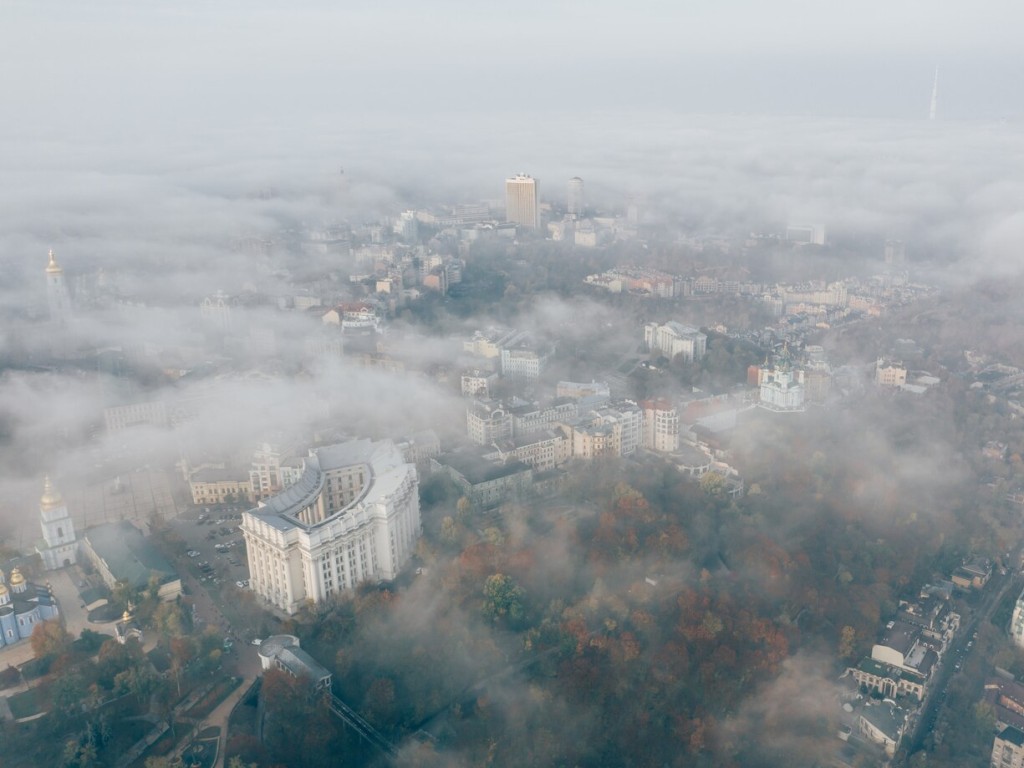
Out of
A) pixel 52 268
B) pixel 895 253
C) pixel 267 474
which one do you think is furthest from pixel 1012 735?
pixel 895 253

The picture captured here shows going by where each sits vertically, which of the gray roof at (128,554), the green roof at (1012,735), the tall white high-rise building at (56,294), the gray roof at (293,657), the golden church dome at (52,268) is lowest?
the green roof at (1012,735)

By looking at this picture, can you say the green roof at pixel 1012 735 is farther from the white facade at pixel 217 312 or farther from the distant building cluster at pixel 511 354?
the white facade at pixel 217 312

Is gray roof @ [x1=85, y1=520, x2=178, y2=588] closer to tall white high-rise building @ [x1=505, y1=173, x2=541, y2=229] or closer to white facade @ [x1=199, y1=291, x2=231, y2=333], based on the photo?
white facade @ [x1=199, y1=291, x2=231, y2=333]

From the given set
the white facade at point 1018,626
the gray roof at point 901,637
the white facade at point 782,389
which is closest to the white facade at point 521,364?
the white facade at point 782,389

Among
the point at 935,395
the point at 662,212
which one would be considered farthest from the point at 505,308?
the point at 662,212

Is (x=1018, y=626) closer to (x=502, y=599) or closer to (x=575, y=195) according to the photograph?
(x=502, y=599)

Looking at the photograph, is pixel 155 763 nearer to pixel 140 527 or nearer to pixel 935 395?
pixel 140 527

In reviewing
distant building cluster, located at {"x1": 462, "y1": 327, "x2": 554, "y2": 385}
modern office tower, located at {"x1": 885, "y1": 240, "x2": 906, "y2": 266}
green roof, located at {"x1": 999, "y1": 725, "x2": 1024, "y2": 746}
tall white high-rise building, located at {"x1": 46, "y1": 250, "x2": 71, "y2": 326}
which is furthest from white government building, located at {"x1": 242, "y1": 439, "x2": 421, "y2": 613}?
modern office tower, located at {"x1": 885, "y1": 240, "x2": 906, "y2": 266}
